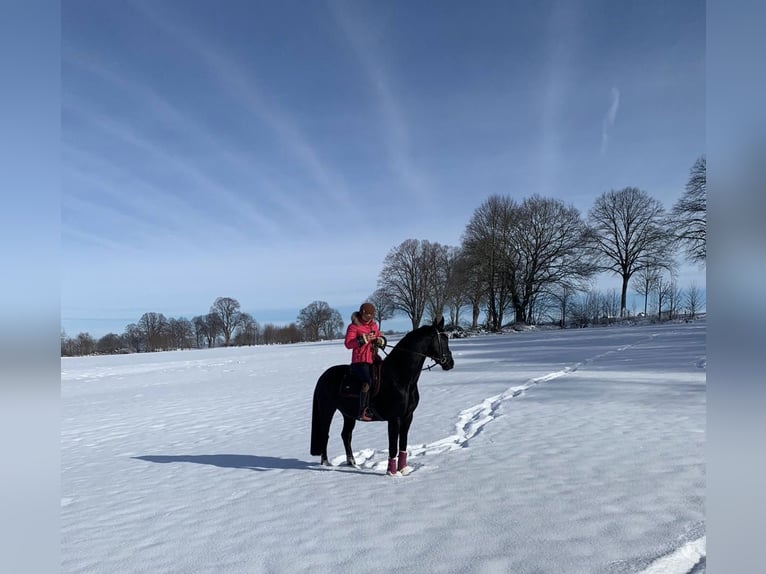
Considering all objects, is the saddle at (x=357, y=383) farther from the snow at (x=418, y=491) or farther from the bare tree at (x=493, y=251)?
the bare tree at (x=493, y=251)

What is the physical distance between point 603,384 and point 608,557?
8.77 meters

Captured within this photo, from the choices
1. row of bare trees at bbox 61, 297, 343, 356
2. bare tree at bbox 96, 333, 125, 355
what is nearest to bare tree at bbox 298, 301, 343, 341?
row of bare trees at bbox 61, 297, 343, 356

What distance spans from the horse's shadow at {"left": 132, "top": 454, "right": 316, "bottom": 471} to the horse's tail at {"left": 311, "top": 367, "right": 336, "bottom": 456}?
35 centimetres

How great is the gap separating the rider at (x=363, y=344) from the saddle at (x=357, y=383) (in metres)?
0.05

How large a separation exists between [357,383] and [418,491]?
1.40 meters

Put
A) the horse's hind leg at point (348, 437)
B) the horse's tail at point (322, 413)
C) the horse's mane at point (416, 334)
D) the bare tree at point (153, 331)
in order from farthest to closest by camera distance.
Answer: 1. the bare tree at point (153, 331)
2. the horse's hind leg at point (348, 437)
3. the horse's tail at point (322, 413)
4. the horse's mane at point (416, 334)

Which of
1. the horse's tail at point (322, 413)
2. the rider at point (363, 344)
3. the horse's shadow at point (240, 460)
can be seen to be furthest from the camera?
the horse's shadow at point (240, 460)

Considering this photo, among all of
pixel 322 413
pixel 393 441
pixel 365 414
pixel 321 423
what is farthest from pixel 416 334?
pixel 321 423

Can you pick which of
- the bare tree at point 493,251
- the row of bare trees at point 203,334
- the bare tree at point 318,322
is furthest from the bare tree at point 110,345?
the bare tree at point 493,251

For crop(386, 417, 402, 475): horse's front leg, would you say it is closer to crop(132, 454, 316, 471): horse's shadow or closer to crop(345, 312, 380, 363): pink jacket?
crop(345, 312, 380, 363): pink jacket

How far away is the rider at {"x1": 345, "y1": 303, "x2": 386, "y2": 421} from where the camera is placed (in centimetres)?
521

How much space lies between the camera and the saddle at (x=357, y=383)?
5.24m
